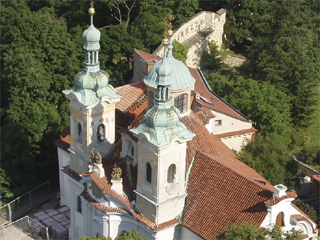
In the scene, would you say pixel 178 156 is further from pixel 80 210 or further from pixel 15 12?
pixel 15 12

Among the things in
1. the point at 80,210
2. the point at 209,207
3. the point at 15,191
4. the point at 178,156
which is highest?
the point at 178,156

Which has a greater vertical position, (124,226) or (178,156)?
(178,156)

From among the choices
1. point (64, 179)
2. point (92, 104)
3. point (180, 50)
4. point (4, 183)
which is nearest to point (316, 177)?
point (64, 179)

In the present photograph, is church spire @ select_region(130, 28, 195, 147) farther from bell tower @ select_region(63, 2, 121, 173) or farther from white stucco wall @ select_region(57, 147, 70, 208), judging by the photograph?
white stucco wall @ select_region(57, 147, 70, 208)

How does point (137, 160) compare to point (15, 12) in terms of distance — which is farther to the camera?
point (15, 12)

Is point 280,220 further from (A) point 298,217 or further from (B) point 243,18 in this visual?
(B) point 243,18

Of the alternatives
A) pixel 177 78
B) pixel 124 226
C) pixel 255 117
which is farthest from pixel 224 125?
pixel 124 226

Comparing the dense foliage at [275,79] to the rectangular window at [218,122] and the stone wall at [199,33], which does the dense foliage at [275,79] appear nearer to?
the stone wall at [199,33]

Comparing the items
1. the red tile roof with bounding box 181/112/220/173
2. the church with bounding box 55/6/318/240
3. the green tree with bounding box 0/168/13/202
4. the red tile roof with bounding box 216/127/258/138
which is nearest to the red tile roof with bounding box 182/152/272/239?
the church with bounding box 55/6/318/240
